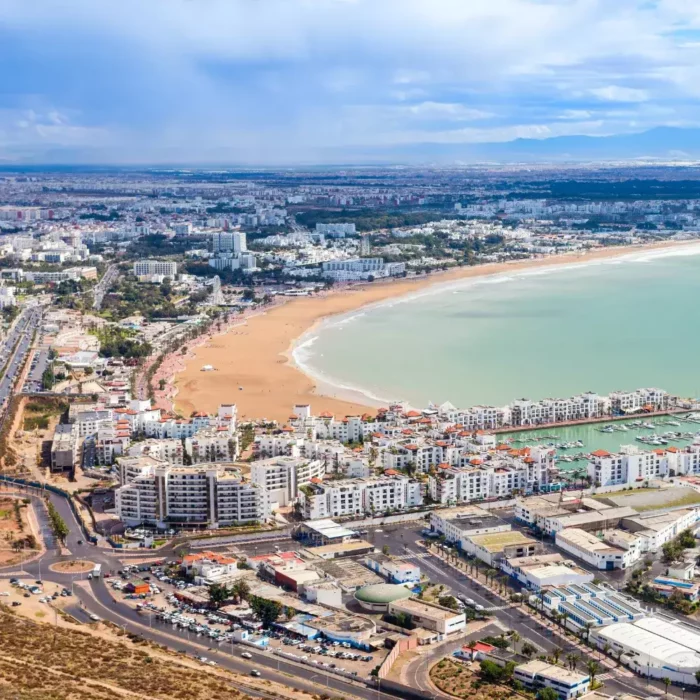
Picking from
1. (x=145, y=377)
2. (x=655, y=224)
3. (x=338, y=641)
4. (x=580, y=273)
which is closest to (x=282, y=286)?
(x=580, y=273)

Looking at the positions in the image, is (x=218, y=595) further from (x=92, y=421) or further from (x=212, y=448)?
(x=92, y=421)

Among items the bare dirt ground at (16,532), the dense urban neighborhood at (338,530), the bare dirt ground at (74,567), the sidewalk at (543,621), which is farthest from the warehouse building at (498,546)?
the bare dirt ground at (16,532)

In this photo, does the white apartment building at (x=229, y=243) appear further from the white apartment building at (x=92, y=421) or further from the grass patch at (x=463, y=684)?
the grass patch at (x=463, y=684)

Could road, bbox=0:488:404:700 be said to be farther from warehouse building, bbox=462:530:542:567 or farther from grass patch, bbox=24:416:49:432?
grass patch, bbox=24:416:49:432

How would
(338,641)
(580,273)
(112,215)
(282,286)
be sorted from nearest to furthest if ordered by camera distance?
(338,641) → (282,286) → (580,273) → (112,215)

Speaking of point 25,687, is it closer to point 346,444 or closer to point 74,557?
point 74,557

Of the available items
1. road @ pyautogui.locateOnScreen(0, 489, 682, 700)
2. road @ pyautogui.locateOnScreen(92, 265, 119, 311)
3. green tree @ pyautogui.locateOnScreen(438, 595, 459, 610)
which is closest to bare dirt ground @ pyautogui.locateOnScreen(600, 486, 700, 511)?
road @ pyautogui.locateOnScreen(0, 489, 682, 700)

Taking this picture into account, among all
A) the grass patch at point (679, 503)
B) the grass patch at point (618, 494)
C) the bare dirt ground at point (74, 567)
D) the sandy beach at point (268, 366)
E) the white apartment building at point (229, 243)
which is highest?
the white apartment building at point (229, 243)

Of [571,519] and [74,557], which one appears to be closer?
[74,557]
